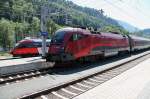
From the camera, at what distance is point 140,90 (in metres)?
13.7

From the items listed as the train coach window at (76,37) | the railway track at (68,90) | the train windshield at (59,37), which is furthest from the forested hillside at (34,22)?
the railway track at (68,90)

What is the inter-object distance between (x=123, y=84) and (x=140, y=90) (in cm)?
179

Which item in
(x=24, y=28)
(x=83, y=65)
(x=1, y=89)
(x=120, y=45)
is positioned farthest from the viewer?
(x=24, y=28)

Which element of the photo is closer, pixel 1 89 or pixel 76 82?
pixel 1 89

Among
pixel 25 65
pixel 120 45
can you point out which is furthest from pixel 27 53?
pixel 25 65

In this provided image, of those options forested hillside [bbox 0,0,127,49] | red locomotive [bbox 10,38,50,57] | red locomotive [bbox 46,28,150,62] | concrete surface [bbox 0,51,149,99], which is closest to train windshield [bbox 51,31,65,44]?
red locomotive [bbox 46,28,150,62]

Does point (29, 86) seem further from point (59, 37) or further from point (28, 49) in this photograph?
point (28, 49)

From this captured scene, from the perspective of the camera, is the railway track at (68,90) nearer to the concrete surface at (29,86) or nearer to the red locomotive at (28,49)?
the concrete surface at (29,86)

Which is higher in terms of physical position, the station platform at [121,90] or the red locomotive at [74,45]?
the red locomotive at [74,45]

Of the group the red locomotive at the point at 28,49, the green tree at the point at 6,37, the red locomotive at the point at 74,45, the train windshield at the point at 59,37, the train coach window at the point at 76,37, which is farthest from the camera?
the green tree at the point at 6,37

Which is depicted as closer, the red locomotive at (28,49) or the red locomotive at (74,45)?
the red locomotive at (74,45)

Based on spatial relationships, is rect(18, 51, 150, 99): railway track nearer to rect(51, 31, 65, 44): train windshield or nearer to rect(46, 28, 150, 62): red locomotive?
rect(46, 28, 150, 62): red locomotive

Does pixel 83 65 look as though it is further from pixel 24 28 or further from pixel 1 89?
pixel 24 28

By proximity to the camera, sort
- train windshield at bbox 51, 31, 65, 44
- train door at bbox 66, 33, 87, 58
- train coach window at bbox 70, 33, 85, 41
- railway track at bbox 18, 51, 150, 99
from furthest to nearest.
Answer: train coach window at bbox 70, 33, 85, 41 < train windshield at bbox 51, 31, 65, 44 < train door at bbox 66, 33, 87, 58 < railway track at bbox 18, 51, 150, 99
